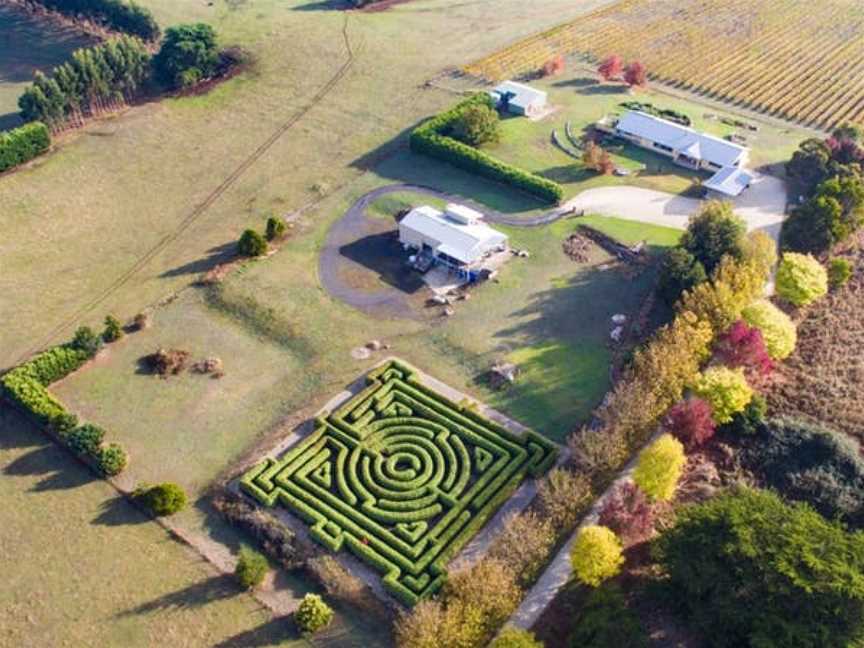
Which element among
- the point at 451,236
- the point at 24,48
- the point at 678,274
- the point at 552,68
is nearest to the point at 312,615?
the point at 451,236

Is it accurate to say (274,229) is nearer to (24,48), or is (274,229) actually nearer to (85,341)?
(85,341)

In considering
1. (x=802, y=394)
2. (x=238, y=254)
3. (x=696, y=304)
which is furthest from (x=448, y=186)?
(x=802, y=394)

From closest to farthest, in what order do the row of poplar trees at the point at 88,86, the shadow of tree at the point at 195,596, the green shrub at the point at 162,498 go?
the shadow of tree at the point at 195,596 < the green shrub at the point at 162,498 < the row of poplar trees at the point at 88,86

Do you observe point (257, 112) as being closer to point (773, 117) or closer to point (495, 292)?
point (495, 292)

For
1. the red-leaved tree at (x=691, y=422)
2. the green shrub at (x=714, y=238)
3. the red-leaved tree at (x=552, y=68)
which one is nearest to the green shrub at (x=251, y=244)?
the green shrub at (x=714, y=238)

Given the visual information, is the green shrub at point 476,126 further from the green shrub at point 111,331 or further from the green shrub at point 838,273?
the green shrub at point 111,331

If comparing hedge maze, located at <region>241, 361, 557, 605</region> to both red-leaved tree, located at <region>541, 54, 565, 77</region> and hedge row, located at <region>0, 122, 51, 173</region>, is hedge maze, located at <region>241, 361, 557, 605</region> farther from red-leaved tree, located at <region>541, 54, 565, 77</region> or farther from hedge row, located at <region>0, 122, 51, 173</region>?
red-leaved tree, located at <region>541, 54, 565, 77</region>
